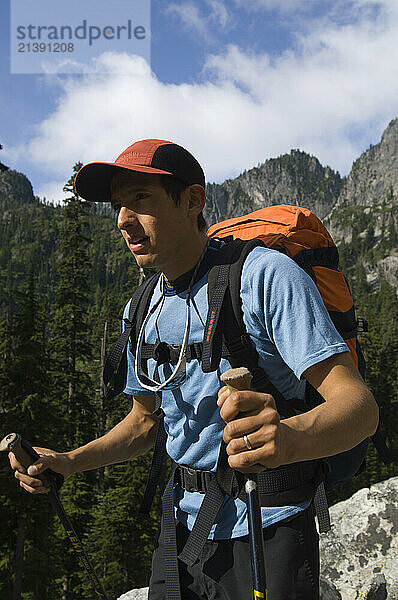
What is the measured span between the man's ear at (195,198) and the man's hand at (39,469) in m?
1.55

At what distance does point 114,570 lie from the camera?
71.3 feet

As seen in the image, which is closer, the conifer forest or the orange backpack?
the orange backpack

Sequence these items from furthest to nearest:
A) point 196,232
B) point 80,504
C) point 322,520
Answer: point 80,504
point 196,232
point 322,520

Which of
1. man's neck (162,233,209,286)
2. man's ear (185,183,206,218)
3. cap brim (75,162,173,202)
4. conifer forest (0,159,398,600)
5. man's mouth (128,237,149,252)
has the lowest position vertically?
conifer forest (0,159,398,600)

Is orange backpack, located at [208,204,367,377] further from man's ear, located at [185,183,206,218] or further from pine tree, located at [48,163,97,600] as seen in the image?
pine tree, located at [48,163,97,600]

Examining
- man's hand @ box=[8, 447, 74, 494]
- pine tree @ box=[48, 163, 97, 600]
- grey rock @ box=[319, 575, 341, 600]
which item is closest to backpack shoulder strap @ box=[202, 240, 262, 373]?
man's hand @ box=[8, 447, 74, 494]

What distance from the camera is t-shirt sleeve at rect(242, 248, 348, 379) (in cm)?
193

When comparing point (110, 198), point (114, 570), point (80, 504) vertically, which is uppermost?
point (110, 198)

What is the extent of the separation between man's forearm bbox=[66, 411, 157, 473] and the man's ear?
142 cm

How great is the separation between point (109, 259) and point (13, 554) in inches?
6671

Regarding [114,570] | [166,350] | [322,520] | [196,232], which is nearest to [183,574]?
[322,520]

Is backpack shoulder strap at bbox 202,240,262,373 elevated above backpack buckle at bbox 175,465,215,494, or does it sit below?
above

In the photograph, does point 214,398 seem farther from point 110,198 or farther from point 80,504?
point 80,504

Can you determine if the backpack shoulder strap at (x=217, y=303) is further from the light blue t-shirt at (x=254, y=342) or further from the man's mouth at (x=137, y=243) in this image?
the man's mouth at (x=137, y=243)
